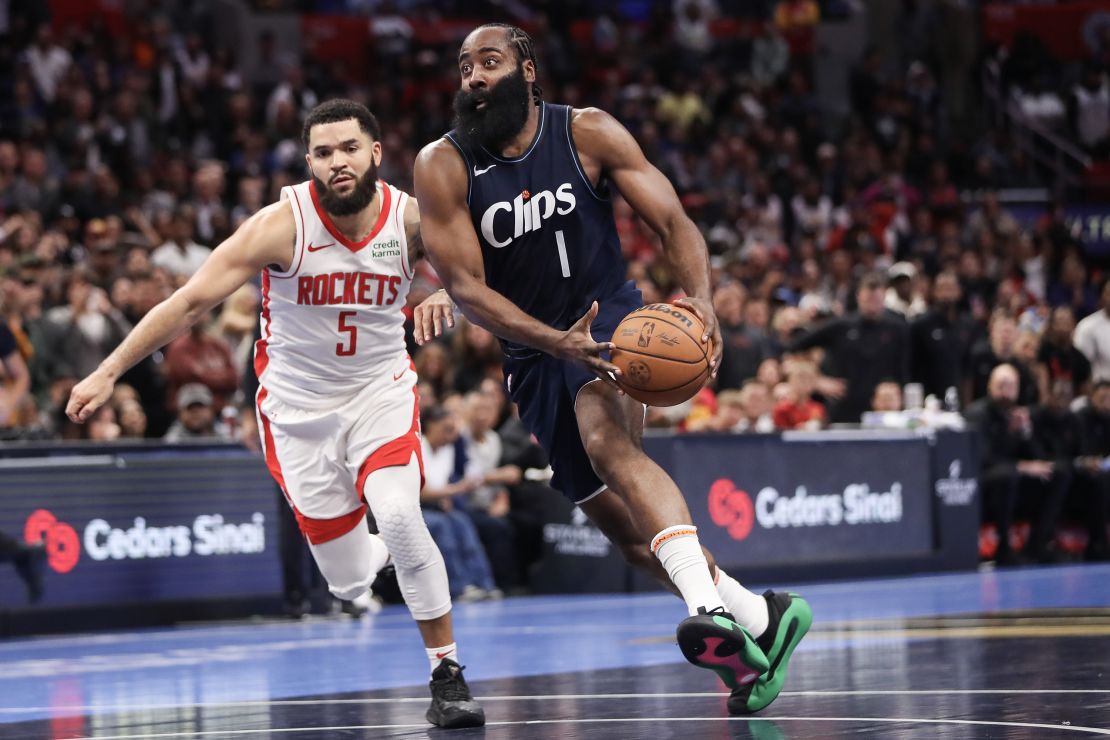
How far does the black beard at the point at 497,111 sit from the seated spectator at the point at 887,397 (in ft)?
29.7

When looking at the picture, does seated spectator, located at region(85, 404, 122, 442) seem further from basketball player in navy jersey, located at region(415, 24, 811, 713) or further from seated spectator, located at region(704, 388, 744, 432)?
basketball player in navy jersey, located at region(415, 24, 811, 713)

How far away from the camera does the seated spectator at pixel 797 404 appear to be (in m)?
14.5

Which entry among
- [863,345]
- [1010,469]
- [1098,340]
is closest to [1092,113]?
[1098,340]

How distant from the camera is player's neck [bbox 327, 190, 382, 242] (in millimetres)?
6789

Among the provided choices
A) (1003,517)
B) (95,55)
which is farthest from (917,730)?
(95,55)

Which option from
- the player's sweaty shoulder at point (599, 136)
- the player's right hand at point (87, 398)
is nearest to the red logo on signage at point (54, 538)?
the player's right hand at point (87, 398)

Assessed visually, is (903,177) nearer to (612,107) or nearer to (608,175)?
(612,107)

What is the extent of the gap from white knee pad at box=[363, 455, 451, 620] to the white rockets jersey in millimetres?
457

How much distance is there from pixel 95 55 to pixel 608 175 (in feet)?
42.3

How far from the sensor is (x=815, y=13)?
85.6 feet

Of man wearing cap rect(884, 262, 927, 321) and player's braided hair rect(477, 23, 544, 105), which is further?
man wearing cap rect(884, 262, 927, 321)

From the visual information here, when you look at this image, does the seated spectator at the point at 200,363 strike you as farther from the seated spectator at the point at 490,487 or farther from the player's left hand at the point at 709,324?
the player's left hand at the point at 709,324

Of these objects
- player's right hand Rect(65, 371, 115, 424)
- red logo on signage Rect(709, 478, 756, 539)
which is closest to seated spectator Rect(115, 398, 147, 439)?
red logo on signage Rect(709, 478, 756, 539)

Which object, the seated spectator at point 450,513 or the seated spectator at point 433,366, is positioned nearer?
the seated spectator at point 450,513
